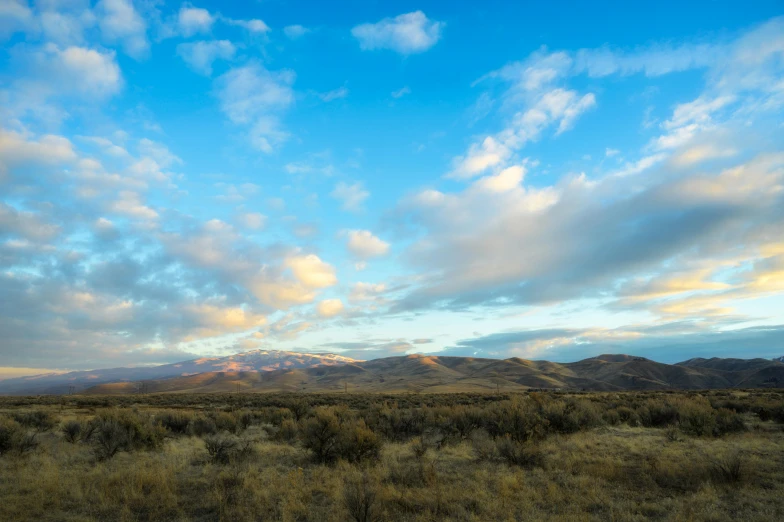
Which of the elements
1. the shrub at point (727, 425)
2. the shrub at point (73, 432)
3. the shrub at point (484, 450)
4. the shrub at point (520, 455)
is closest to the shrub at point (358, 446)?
the shrub at point (484, 450)

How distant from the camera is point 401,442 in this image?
1738cm

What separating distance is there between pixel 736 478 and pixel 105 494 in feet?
50.8

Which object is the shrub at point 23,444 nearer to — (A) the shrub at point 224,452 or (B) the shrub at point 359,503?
(A) the shrub at point 224,452

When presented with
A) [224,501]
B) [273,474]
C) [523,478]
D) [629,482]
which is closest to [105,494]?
[224,501]

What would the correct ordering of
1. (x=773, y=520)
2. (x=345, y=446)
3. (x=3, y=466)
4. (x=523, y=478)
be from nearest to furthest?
(x=773, y=520), (x=523, y=478), (x=3, y=466), (x=345, y=446)

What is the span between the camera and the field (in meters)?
8.77

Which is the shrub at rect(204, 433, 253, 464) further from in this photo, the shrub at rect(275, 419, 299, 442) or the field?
the shrub at rect(275, 419, 299, 442)

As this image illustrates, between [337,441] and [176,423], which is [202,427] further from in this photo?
[337,441]

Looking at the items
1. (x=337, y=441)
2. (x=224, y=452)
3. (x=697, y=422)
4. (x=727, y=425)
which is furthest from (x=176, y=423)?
(x=727, y=425)

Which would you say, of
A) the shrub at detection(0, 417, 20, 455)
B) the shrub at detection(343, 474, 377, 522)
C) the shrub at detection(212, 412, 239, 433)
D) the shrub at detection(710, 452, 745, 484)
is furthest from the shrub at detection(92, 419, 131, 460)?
the shrub at detection(710, 452, 745, 484)

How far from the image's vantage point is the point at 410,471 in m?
11.5

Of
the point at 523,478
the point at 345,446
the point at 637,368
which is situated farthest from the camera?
the point at 637,368

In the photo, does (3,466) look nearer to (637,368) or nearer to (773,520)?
(773,520)

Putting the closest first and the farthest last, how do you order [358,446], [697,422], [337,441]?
[358,446], [337,441], [697,422]
